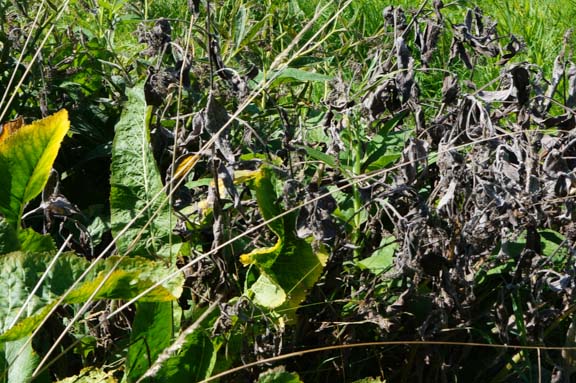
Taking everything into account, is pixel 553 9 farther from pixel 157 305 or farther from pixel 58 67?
pixel 157 305

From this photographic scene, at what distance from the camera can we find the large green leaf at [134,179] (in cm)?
178

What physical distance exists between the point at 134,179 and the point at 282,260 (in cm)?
37

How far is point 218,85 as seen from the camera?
2.20m

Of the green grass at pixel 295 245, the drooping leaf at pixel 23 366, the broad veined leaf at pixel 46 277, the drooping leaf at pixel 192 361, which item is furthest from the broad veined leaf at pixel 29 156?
the drooping leaf at pixel 192 361

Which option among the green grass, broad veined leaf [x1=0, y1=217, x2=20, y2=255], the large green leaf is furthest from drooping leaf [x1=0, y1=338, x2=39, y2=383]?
the large green leaf

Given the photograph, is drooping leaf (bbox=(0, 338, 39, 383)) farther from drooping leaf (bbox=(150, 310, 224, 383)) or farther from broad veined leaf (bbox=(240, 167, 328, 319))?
broad veined leaf (bbox=(240, 167, 328, 319))

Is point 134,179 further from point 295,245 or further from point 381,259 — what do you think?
point 381,259

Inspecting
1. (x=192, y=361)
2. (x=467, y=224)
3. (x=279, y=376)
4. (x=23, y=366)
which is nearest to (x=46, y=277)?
(x=23, y=366)

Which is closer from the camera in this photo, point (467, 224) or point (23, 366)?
point (23, 366)

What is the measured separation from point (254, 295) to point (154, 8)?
10.3 feet

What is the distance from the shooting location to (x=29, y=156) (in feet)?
5.26

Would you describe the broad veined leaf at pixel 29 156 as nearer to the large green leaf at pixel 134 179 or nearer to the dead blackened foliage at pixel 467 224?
the large green leaf at pixel 134 179

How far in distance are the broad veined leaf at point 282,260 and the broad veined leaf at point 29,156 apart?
15.2 inches

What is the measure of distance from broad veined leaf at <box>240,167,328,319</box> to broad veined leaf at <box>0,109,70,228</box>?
1.26ft
